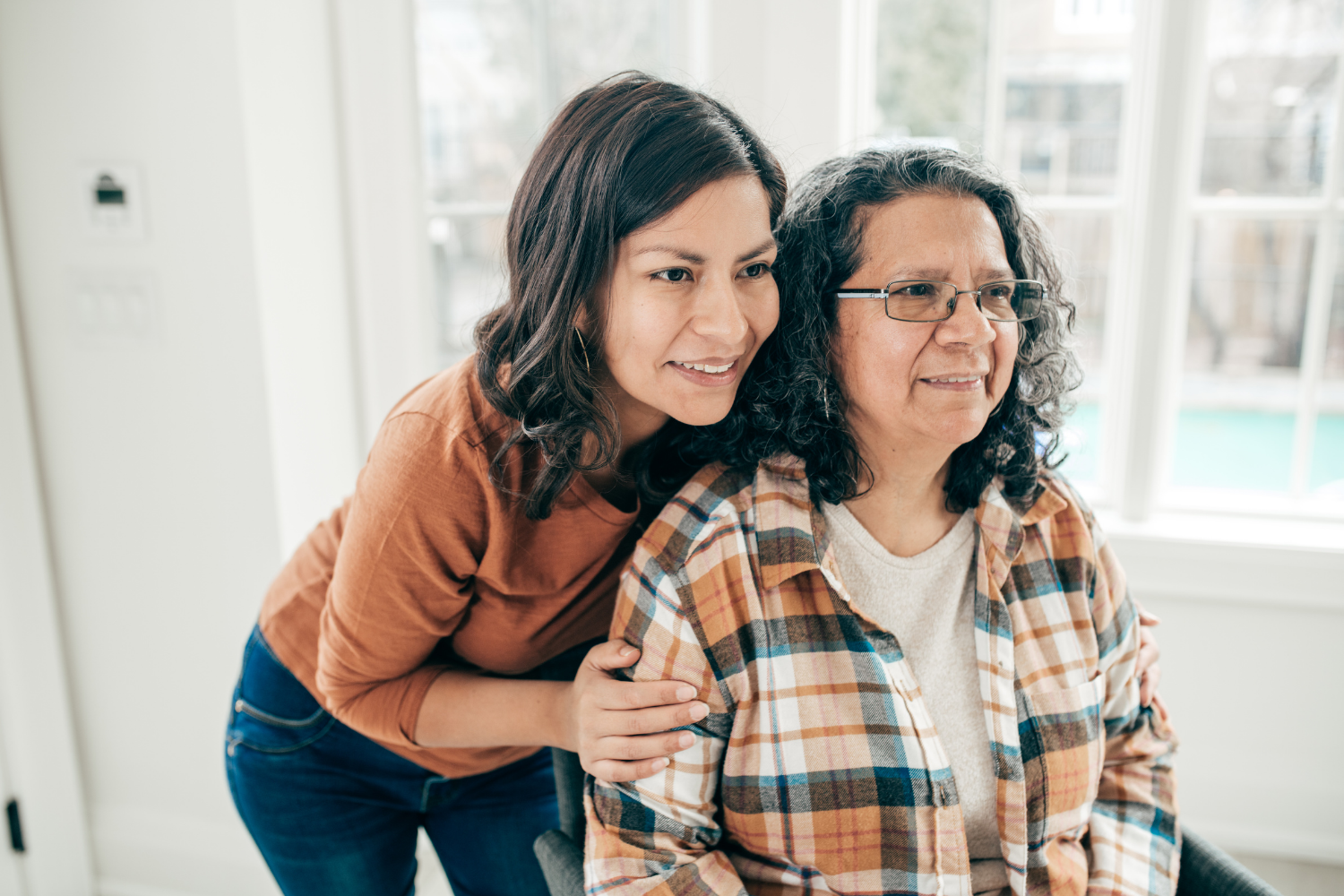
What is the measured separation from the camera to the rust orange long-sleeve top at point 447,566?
104 cm

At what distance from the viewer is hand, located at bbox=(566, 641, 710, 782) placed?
965mm

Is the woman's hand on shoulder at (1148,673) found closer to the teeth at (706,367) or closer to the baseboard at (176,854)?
the teeth at (706,367)

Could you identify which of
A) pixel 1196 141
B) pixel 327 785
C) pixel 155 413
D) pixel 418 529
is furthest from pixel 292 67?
pixel 1196 141

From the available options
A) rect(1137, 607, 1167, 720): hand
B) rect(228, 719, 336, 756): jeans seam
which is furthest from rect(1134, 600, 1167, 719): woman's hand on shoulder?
rect(228, 719, 336, 756): jeans seam

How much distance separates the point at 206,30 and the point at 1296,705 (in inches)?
101

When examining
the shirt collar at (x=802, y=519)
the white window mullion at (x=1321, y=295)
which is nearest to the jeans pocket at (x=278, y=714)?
the shirt collar at (x=802, y=519)

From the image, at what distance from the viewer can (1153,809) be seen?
3.73 feet

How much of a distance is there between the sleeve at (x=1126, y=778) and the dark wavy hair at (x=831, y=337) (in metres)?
0.20

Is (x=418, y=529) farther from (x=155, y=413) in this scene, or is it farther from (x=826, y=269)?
(x=155, y=413)

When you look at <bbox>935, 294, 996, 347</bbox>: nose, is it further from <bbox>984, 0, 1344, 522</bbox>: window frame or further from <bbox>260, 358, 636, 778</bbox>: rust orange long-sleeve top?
<bbox>984, 0, 1344, 522</bbox>: window frame

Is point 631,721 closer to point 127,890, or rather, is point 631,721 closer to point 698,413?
point 698,413

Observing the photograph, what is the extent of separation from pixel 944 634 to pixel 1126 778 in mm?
343

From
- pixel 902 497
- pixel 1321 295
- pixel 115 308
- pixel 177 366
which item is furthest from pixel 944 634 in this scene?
pixel 115 308

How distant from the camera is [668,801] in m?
1.00
